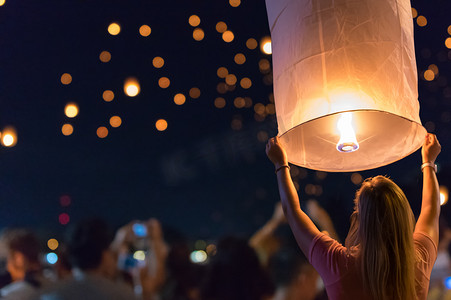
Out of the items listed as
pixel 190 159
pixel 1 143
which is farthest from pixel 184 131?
pixel 1 143

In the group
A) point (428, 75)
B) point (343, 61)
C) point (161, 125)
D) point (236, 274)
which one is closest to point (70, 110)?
point (161, 125)

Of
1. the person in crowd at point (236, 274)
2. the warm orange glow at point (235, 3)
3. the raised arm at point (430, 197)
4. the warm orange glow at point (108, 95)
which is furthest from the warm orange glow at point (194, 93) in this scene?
the raised arm at point (430, 197)

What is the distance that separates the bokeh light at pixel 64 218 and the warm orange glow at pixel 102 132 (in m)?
0.33

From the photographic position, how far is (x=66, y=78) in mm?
1721

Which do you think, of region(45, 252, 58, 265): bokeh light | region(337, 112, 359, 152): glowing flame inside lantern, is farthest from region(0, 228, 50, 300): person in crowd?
region(337, 112, 359, 152): glowing flame inside lantern

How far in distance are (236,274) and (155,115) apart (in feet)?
2.37

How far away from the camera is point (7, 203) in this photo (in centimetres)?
156

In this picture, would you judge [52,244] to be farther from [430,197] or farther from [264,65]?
[430,197]

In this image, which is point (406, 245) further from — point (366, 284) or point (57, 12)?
point (57, 12)

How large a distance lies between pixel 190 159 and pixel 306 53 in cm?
109

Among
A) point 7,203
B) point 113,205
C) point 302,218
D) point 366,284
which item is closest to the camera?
point 366,284

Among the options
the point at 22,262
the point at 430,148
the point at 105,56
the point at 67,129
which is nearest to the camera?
the point at 430,148

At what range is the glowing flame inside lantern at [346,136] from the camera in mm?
797

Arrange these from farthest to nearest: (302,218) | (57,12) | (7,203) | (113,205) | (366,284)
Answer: (57,12), (113,205), (7,203), (302,218), (366,284)
